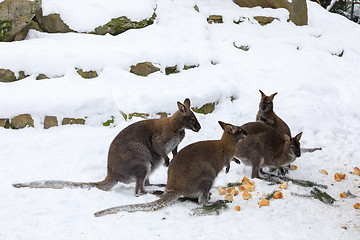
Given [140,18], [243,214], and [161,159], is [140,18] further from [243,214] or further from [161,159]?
[243,214]

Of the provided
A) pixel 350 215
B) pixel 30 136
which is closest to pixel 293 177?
pixel 350 215

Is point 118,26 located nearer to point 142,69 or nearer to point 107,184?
point 142,69

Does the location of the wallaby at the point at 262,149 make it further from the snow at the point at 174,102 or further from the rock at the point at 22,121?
the rock at the point at 22,121

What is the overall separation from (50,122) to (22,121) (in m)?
0.48

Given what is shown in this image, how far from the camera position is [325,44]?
11375 millimetres

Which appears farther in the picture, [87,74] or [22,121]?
[87,74]

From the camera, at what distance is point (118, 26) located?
10055 millimetres

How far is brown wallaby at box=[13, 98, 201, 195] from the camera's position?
5.73 m

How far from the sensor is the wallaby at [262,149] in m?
6.64

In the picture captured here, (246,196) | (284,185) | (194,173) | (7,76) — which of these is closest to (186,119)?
(194,173)

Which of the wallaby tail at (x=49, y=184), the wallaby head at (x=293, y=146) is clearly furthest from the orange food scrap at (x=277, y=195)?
the wallaby tail at (x=49, y=184)

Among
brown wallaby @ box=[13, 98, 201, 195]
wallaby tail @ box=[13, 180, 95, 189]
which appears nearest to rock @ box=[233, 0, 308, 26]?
brown wallaby @ box=[13, 98, 201, 195]

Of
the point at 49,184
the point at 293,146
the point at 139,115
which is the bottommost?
the point at 139,115

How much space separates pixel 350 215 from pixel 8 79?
21.3ft
